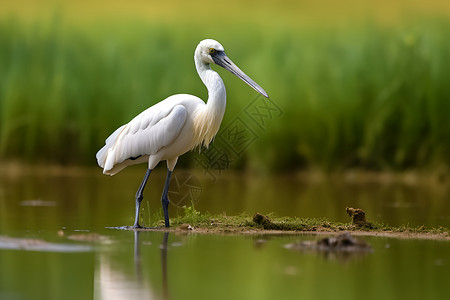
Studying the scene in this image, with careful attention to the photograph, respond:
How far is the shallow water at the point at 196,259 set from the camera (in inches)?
201

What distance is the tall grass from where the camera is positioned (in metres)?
15.0

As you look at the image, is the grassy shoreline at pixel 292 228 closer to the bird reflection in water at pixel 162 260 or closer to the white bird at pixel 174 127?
the white bird at pixel 174 127

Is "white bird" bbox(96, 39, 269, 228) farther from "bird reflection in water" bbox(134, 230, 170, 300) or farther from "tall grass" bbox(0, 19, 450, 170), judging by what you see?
"tall grass" bbox(0, 19, 450, 170)

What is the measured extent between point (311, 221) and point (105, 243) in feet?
8.19

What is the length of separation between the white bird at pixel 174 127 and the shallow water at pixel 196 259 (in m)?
0.72

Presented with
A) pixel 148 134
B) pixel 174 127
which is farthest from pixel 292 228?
pixel 148 134

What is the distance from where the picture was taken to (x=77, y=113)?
15.9 metres

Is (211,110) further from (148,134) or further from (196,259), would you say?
(196,259)

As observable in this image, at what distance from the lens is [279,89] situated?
15.5 m

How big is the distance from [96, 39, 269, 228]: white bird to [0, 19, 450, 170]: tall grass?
6132 mm

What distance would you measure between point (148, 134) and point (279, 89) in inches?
285

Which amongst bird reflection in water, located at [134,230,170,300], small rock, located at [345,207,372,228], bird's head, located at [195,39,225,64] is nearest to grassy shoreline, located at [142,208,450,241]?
small rock, located at [345,207,372,228]

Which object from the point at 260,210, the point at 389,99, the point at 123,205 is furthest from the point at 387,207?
the point at 389,99

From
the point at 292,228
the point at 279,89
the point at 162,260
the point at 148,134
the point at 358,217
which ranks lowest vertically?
the point at 162,260
